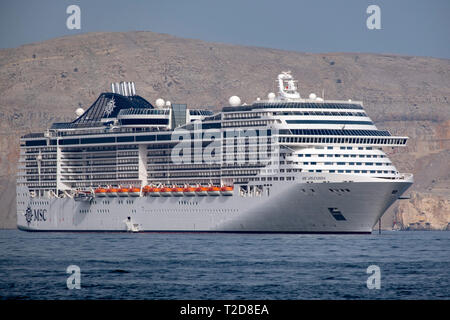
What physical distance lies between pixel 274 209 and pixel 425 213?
7998cm

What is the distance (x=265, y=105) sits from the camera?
86312 mm

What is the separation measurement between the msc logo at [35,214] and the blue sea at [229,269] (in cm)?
2680

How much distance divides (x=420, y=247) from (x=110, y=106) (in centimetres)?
4003

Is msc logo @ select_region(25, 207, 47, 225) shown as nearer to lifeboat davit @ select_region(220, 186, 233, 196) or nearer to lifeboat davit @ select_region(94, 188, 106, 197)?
lifeboat davit @ select_region(94, 188, 106, 197)

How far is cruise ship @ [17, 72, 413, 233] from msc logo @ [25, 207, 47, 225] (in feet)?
0.35

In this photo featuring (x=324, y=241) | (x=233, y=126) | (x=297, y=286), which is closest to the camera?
(x=297, y=286)

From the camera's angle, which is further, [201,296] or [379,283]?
[379,283]

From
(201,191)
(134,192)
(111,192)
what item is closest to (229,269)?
(201,191)

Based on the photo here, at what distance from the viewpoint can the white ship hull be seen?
80.3 metres

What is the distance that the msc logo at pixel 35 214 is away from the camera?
107 metres

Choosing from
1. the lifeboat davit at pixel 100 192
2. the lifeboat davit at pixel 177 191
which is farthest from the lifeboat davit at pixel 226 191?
the lifeboat davit at pixel 100 192

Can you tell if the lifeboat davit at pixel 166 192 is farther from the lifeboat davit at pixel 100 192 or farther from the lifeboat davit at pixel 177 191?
the lifeboat davit at pixel 100 192

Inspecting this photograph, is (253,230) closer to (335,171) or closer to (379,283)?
(335,171)
